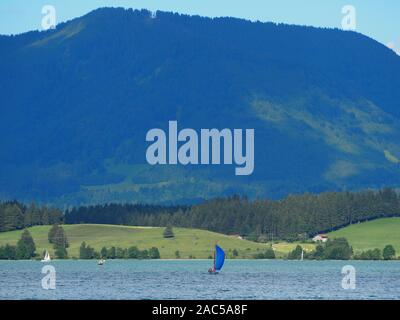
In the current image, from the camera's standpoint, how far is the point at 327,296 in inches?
5261

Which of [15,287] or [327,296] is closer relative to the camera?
Answer: [327,296]

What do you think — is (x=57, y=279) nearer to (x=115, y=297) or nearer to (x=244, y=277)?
(x=244, y=277)

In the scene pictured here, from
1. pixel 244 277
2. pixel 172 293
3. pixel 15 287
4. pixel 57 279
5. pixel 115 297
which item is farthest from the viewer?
pixel 244 277

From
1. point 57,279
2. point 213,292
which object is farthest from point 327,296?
point 57,279

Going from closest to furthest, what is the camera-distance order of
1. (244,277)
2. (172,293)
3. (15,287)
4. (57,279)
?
(172,293)
(15,287)
(57,279)
(244,277)

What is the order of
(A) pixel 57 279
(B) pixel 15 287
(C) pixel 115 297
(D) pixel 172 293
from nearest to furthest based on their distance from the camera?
(C) pixel 115 297, (D) pixel 172 293, (B) pixel 15 287, (A) pixel 57 279

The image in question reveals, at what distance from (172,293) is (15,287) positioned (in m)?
22.9

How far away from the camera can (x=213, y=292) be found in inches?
5502

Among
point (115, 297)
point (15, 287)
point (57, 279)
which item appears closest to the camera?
point (115, 297)
